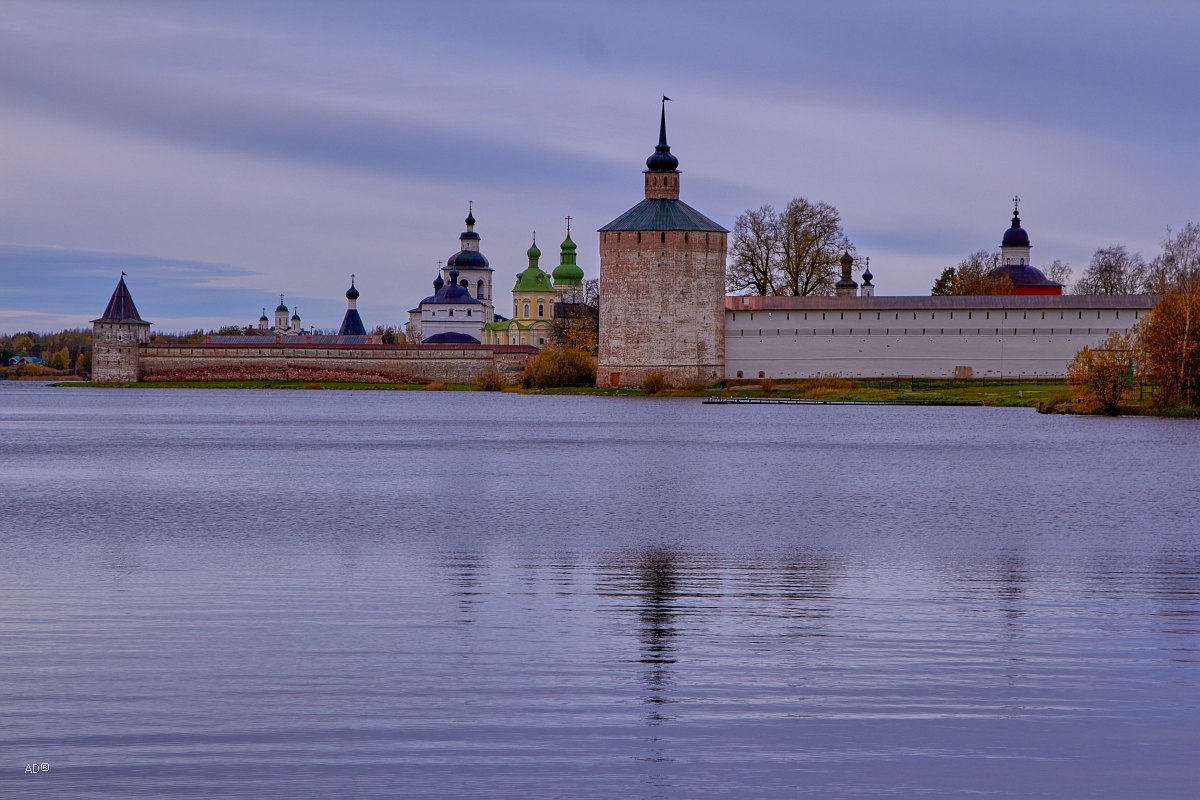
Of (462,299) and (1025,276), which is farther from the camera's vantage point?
(462,299)

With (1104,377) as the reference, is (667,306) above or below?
above

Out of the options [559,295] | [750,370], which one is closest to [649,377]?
[750,370]

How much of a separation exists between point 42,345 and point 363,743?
111 meters

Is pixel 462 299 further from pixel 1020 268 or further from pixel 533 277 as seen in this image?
pixel 1020 268

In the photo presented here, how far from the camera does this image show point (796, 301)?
40875 mm

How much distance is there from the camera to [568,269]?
232 ft

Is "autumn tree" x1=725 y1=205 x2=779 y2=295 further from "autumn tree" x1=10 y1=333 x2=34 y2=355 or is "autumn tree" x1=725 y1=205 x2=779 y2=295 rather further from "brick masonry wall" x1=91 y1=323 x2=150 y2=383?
"autumn tree" x1=10 y1=333 x2=34 y2=355

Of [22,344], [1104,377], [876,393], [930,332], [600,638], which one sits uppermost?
[22,344]

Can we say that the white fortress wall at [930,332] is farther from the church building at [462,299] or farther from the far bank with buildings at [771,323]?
the church building at [462,299]

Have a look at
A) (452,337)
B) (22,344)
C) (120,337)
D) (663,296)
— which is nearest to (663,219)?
Answer: (663,296)

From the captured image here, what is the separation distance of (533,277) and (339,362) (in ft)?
61.7

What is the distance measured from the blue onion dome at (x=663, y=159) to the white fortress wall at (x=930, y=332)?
529 centimetres

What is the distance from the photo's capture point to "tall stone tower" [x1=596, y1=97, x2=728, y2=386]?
41.9 meters

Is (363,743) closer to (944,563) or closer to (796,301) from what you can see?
(944,563)
